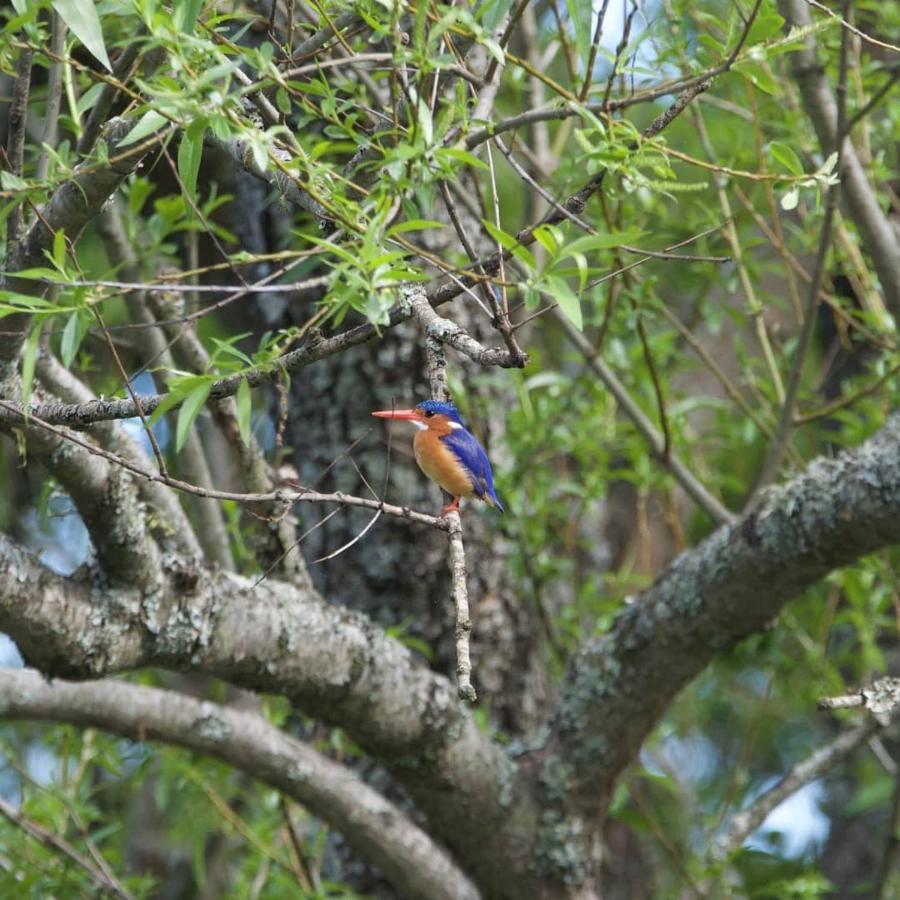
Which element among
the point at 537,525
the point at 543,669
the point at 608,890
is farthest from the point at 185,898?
the point at 537,525

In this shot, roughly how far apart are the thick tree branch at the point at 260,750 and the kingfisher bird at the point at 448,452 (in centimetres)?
82

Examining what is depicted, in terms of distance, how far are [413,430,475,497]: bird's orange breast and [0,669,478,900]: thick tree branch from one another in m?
0.83

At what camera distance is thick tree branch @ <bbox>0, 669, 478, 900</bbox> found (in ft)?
8.85

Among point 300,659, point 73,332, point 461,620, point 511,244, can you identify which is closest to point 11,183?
point 73,332

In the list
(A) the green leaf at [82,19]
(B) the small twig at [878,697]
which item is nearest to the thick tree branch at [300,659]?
(A) the green leaf at [82,19]

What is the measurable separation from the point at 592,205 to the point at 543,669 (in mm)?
1439

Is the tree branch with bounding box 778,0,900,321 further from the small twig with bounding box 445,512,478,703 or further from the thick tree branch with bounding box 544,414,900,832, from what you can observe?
the small twig with bounding box 445,512,478,703

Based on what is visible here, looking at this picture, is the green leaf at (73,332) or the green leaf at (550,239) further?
the green leaf at (73,332)

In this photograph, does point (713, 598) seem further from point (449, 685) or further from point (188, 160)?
point (188, 160)

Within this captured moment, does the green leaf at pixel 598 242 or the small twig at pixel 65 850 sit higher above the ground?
the small twig at pixel 65 850

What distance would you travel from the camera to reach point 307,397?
3.65 meters

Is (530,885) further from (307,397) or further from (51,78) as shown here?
(51,78)

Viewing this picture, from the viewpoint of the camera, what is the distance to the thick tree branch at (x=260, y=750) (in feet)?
8.85

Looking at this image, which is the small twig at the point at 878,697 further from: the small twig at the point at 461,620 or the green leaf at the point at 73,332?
the green leaf at the point at 73,332
